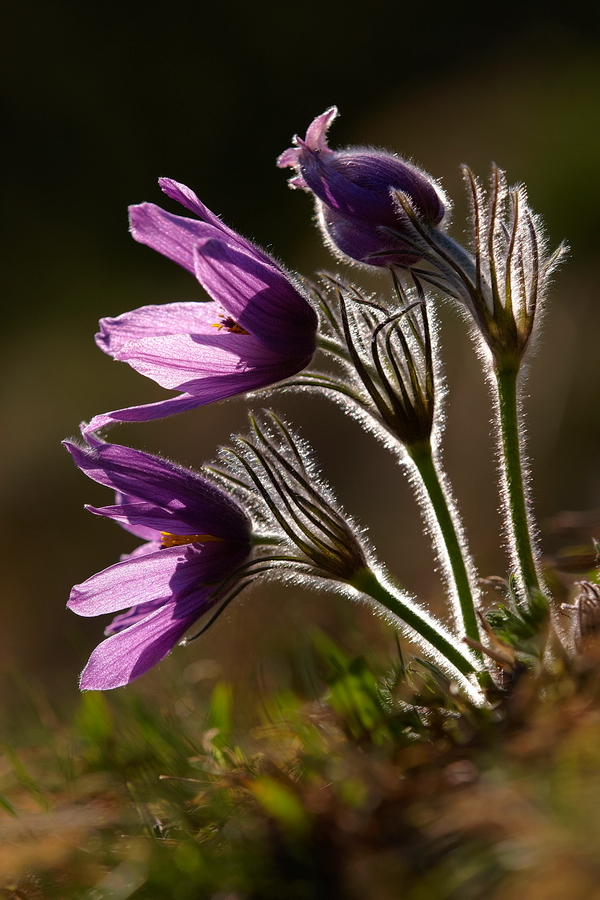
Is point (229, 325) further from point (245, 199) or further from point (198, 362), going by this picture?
point (245, 199)

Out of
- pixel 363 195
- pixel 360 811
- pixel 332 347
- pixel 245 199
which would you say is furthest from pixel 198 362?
pixel 245 199

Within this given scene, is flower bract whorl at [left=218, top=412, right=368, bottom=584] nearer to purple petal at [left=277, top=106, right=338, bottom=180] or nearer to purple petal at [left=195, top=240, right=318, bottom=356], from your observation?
purple petal at [left=195, top=240, right=318, bottom=356]

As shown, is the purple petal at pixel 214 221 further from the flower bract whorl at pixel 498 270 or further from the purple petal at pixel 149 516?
the purple petal at pixel 149 516

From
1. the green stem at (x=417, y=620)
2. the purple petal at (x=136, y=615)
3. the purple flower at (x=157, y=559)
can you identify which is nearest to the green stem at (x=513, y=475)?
the green stem at (x=417, y=620)

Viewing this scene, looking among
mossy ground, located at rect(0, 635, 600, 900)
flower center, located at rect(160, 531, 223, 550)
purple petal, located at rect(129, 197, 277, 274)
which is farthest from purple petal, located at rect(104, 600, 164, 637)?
purple petal, located at rect(129, 197, 277, 274)

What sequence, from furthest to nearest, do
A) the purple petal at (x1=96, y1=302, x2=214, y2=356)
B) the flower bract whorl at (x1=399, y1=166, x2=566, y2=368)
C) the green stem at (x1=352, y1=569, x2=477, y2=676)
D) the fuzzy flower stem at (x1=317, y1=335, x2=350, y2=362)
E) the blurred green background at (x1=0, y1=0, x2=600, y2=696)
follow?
the blurred green background at (x1=0, y1=0, x2=600, y2=696) → the purple petal at (x1=96, y1=302, x2=214, y2=356) → the fuzzy flower stem at (x1=317, y1=335, x2=350, y2=362) → the flower bract whorl at (x1=399, y1=166, x2=566, y2=368) → the green stem at (x1=352, y1=569, x2=477, y2=676)

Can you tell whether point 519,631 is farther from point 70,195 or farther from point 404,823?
point 70,195
